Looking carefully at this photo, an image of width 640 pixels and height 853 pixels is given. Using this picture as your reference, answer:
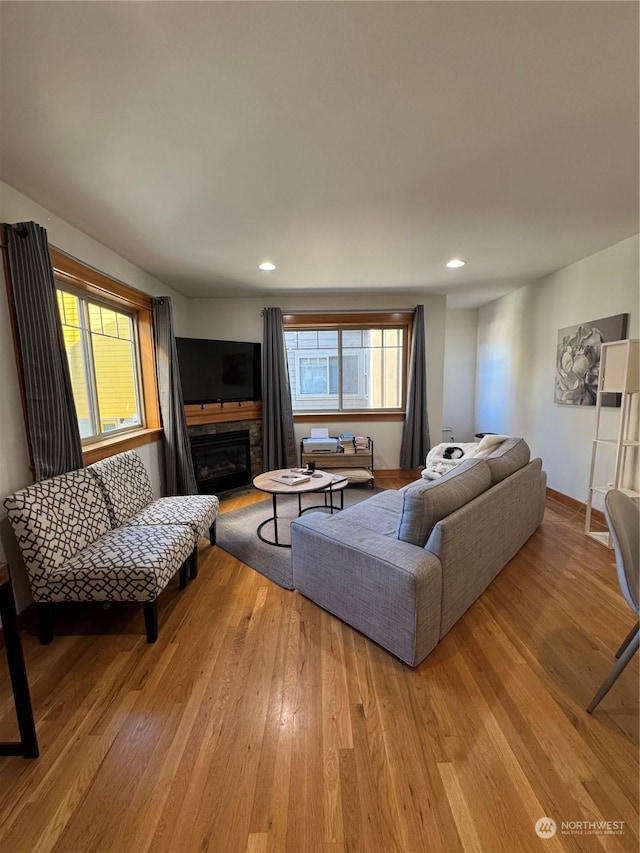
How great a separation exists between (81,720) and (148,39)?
8.24 ft

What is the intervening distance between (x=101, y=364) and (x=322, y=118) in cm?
253

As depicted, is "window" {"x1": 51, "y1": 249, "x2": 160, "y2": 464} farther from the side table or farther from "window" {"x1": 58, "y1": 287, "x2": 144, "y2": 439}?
the side table

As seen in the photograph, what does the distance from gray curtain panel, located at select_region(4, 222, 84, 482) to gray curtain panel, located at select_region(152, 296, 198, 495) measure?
1.30m

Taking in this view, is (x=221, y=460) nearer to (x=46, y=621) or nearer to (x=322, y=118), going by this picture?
(x=46, y=621)

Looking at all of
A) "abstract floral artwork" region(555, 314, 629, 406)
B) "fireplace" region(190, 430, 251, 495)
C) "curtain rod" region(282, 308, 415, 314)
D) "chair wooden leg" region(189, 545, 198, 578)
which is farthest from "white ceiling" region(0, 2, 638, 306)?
"chair wooden leg" region(189, 545, 198, 578)

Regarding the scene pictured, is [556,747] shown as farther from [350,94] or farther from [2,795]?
[350,94]

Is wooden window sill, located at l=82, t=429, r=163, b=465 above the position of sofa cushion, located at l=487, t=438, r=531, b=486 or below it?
above

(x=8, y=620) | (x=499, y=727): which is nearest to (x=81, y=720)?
(x=8, y=620)

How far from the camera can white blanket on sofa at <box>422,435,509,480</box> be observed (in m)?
2.87

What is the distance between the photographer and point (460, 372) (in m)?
5.79

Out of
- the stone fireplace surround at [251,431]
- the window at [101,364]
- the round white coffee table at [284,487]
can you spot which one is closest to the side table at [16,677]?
the round white coffee table at [284,487]

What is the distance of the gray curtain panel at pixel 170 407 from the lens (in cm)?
336

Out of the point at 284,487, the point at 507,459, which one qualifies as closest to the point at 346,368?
the point at 284,487

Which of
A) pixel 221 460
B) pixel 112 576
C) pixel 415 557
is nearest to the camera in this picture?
pixel 415 557
